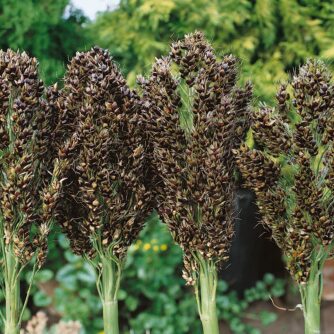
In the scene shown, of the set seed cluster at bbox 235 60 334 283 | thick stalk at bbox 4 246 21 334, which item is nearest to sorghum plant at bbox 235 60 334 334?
seed cluster at bbox 235 60 334 283

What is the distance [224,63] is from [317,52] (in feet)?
10.4

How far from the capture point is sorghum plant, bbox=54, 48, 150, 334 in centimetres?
431

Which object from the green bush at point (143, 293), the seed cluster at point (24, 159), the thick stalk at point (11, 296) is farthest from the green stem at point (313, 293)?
the green bush at point (143, 293)

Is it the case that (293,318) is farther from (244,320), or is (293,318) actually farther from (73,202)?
(73,202)

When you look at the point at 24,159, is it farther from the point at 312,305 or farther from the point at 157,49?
the point at 157,49

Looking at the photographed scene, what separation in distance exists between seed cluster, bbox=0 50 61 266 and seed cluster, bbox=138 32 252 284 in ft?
2.00

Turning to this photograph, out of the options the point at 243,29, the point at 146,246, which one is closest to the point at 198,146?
the point at 146,246

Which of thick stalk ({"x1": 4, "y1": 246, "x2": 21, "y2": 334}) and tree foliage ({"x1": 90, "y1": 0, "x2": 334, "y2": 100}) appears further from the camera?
tree foliage ({"x1": 90, "y1": 0, "x2": 334, "y2": 100})

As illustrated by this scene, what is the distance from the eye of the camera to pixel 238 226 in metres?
7.26

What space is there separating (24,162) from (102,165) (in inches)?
16.8

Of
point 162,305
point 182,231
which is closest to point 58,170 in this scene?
point 182,231

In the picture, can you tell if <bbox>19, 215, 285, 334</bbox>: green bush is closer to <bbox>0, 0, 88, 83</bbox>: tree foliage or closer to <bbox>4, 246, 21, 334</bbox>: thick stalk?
<bbox>0, 0, 88, 83</bbox>: tree foliage

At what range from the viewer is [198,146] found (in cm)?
433

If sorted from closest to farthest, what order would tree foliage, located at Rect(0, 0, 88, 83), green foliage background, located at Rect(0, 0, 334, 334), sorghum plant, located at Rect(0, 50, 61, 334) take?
1. sorghum plant, located at Rect(0, 50, 61, 334)
2. tree foliage, located at Rect(0, 0, 88, 83)
3. green foliage background, located at Rect(0, 0, 334, 334)
